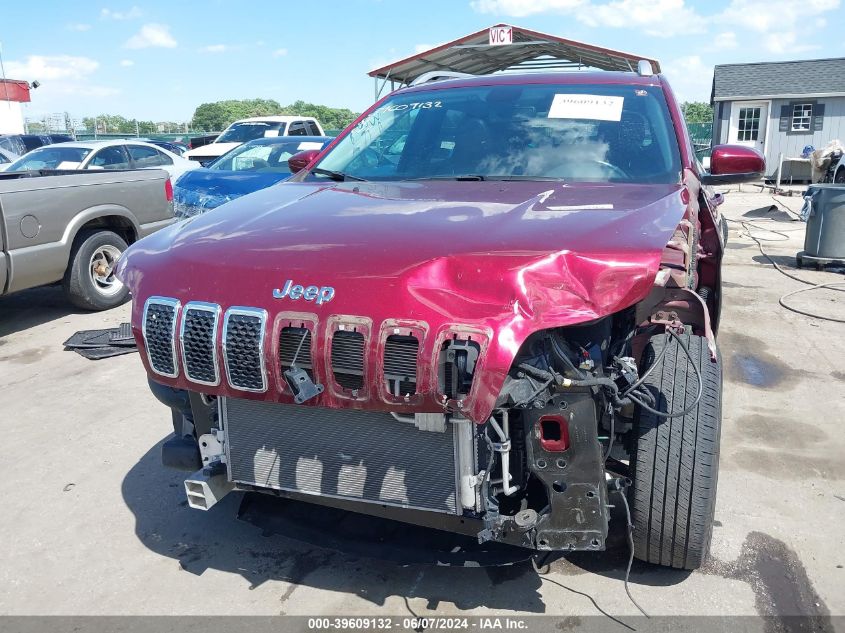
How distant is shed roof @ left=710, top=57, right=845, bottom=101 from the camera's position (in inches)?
910

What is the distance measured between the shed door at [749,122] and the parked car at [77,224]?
844 inches

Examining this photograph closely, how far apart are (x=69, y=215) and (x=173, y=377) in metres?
4.84

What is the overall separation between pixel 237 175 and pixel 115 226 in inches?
52.7

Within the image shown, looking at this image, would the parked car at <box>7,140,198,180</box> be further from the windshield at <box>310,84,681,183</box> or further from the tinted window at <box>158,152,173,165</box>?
the windshield at <box>310,84,681,183</box>

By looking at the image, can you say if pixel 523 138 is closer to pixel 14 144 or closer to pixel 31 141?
pixel 14 144

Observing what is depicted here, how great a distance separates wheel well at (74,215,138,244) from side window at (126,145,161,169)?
324 cm

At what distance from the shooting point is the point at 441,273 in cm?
224

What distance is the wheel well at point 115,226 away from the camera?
7.03 meters

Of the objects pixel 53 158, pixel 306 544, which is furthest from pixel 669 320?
pixel 53 158

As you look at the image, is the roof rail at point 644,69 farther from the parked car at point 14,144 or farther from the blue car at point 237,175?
the parked car at point 14,144

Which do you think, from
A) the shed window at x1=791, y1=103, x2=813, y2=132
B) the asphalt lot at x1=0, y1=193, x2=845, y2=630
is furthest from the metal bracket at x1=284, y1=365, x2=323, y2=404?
the shed window at x1=791, y1=103, x2=813, y2=132

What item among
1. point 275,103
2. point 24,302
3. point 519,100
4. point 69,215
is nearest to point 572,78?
point 519,100

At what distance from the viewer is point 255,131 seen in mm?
15797

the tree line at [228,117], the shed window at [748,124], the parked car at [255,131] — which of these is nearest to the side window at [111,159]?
the parked car at [255,131]
